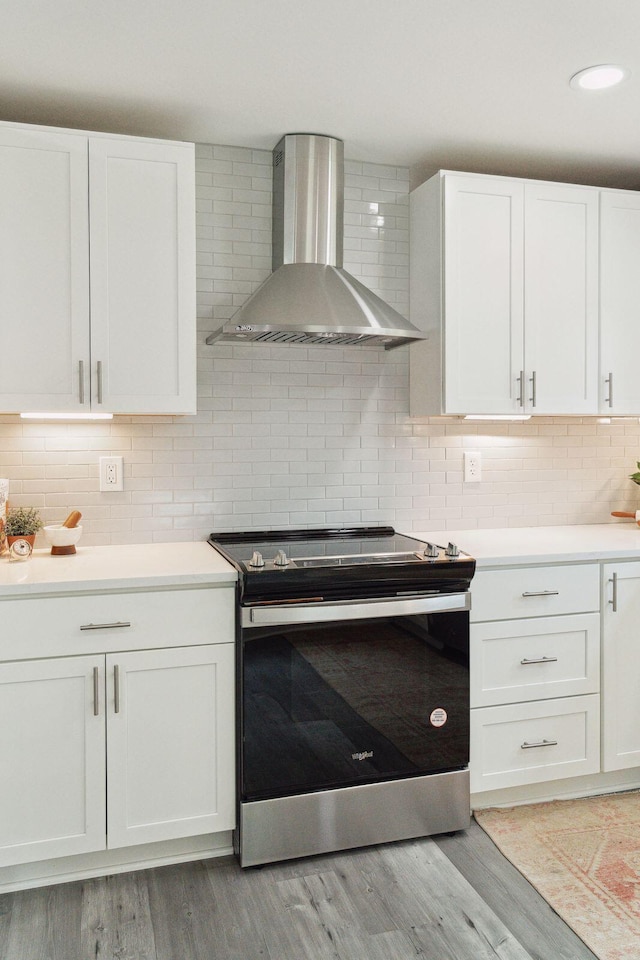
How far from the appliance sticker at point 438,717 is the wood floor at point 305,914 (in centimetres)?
40

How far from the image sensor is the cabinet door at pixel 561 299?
10.1 ft

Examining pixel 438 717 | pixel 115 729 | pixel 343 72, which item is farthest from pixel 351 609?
pixel 343 72

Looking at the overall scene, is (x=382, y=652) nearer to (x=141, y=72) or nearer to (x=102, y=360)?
(x=102, y=360)

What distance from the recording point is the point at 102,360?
2592 mm

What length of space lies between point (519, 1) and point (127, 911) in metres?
2.78

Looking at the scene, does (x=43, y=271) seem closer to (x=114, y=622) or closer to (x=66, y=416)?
(x=66, y=416)

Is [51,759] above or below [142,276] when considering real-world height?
below

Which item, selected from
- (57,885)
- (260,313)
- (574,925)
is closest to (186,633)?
(57,885)

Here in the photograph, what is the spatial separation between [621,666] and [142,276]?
228 centimetres

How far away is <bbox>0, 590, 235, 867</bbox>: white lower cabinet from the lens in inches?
87.7

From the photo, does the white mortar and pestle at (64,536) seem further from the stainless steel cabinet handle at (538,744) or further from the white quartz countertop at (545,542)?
the stainless steel cabinet handle at (538,744)

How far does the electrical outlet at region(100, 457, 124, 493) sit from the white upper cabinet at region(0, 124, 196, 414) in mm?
364

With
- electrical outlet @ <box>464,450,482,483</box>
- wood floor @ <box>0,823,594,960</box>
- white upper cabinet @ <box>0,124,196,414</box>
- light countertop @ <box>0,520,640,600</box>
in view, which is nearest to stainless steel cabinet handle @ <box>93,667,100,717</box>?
light countertop @ <box>0,520,640,600</box>

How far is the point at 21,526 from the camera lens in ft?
8.72
